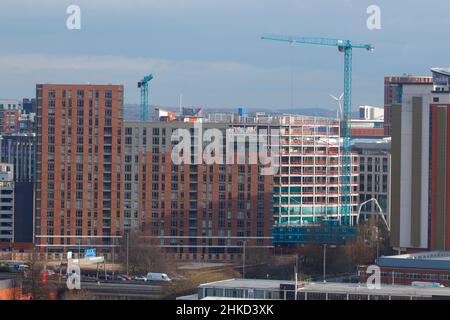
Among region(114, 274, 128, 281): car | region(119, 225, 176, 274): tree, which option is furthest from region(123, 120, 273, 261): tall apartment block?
region(114, 274, 128, 281): car

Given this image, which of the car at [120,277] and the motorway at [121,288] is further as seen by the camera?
the car at [120,277]

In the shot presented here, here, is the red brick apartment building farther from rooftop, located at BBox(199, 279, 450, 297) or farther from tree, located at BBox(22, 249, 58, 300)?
rooftop, located at BBox(199, 279, 450, 297)

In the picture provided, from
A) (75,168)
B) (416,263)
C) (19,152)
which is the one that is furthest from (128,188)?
(19,152)

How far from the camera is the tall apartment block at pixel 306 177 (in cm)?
3606

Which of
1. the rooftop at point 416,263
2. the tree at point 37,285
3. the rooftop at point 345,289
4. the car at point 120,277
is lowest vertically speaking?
the car at point 120,277

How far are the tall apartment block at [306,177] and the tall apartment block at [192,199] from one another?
259cm

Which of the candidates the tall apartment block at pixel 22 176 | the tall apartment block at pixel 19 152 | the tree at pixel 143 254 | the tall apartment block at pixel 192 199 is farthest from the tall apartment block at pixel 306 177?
the tall apartment block at pixel 19 152

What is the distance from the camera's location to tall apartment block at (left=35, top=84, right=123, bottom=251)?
32375mm

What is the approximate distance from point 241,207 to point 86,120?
184 inches

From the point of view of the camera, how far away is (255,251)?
31.9 m

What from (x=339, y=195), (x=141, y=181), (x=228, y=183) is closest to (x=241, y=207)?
(x=228, y=183)

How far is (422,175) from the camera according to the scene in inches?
1065

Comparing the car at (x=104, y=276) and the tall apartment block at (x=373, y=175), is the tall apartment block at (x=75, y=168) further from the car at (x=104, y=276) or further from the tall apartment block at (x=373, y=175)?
the tall apartment block at (x=373, y=175)
